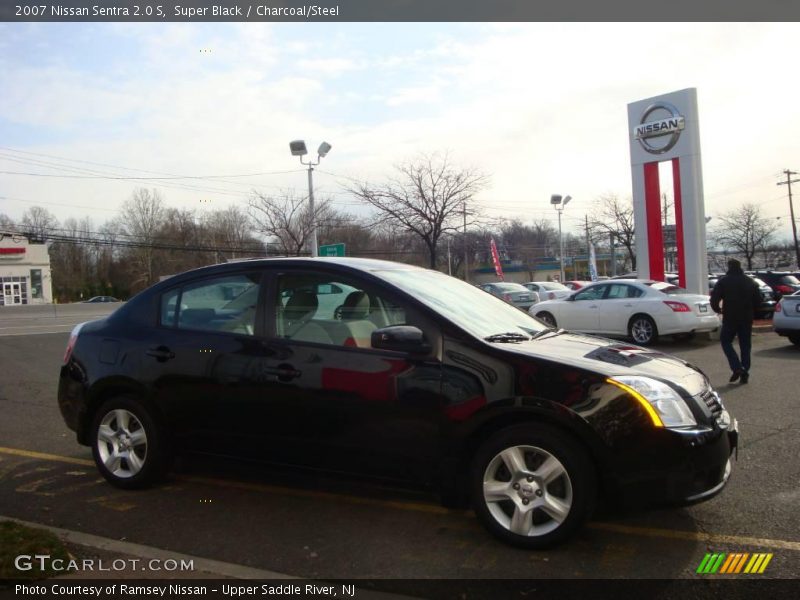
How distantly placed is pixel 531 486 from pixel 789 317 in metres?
10.9

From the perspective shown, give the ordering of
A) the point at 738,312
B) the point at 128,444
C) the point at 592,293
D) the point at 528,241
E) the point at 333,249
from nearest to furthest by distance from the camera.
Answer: the point at 128,444 → the point at 738,312 → the point at 592,293 → the point at 333,249 → the point at 528,241

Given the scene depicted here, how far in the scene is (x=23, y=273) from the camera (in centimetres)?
6406

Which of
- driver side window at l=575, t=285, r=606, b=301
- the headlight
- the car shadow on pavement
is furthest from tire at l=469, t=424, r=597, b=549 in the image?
driver side window at l=575, t=285, r=606, b=301

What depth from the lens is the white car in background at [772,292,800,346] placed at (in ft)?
39.7

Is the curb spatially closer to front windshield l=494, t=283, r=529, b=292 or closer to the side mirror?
the side mirror

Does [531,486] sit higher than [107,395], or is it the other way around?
[107,395]

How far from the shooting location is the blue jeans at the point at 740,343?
8641mm

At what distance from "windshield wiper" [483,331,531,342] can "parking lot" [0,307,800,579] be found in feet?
3.63

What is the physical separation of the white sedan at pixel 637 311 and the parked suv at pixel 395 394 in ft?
30.3

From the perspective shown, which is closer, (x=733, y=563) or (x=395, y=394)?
(x=733, y=563)

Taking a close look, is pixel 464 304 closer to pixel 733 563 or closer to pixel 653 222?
pixel 733 563

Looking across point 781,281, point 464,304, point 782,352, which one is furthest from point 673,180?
point 464,304

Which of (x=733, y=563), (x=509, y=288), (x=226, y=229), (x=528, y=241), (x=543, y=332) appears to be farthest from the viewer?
(x=528, y=241)

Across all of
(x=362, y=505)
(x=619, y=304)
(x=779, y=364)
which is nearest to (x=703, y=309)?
(x=619, y=304)
